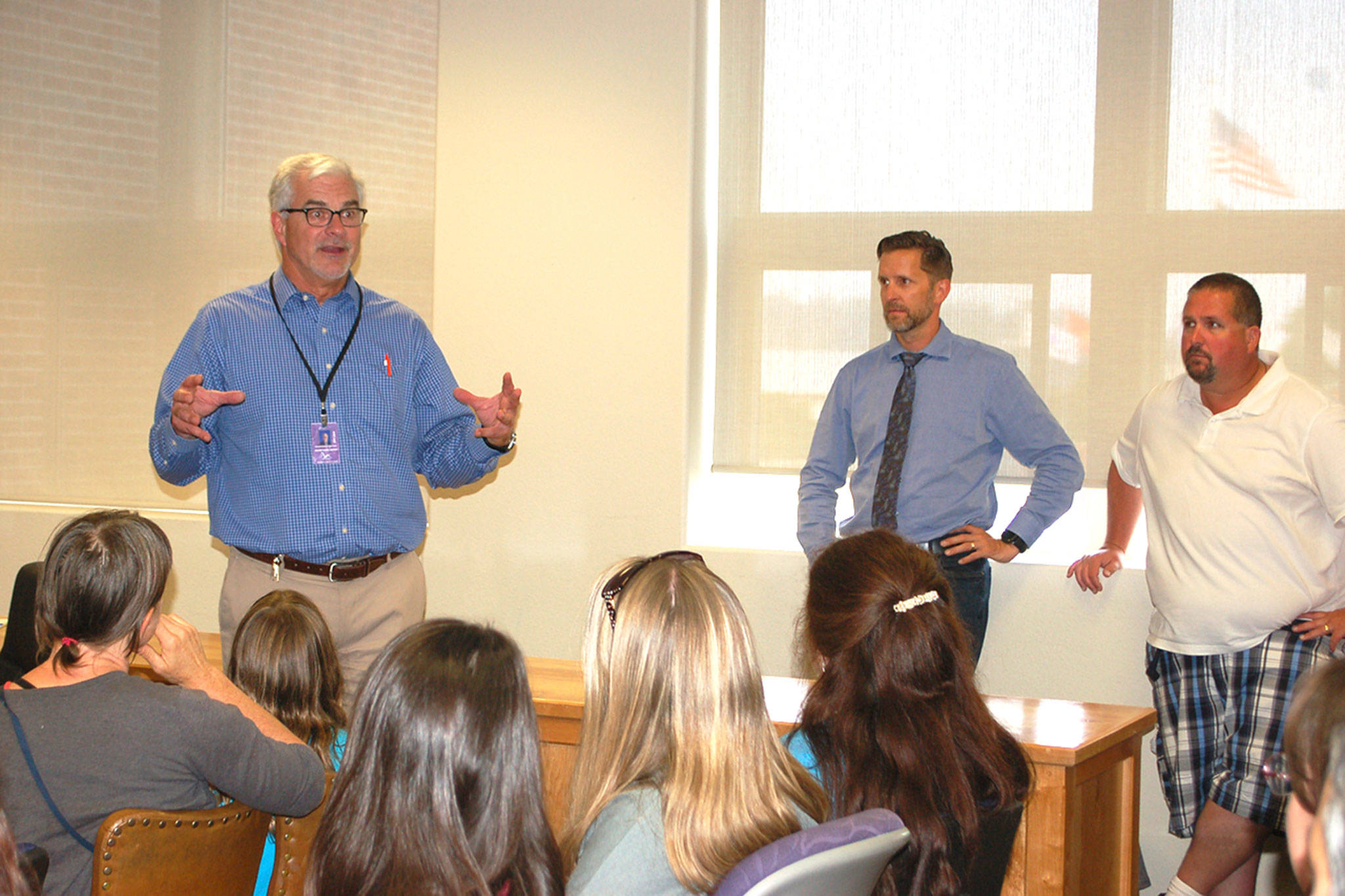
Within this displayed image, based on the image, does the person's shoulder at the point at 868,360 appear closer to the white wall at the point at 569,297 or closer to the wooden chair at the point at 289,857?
the white wall at the point at 569,297

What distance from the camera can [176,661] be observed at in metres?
1.91

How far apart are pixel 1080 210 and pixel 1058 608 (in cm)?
125

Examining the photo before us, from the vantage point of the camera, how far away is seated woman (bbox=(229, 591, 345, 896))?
217cm

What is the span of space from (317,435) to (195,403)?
36cm

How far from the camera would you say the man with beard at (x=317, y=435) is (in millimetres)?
2941

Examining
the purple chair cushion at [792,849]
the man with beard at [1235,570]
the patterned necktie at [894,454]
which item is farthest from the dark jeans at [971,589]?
the purple chair cushion at [792,849]

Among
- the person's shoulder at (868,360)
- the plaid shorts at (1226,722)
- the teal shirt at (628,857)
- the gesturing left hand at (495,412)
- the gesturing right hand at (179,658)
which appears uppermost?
the person's shoulder at (868,360)

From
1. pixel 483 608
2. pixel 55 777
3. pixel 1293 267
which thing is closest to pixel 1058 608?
pixel 1293 267

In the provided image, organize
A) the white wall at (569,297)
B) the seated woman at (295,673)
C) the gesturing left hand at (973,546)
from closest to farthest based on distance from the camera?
1. the seated woman at (295,673)
2. the gesturing left hand at (973,546)
3. the white wall at (569,297)

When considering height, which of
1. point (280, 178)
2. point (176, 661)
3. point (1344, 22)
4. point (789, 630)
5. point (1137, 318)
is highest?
point (1344, 22)

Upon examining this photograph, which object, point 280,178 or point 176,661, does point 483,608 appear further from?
point 176,661

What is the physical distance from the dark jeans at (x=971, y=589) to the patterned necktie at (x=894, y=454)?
19cm

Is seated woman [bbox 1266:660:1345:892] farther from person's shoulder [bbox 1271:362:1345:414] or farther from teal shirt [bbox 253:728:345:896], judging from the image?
person's shoulder [bbox 1271:362:1345:414]

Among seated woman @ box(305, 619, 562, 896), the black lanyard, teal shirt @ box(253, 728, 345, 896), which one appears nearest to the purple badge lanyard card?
the black lanyard
